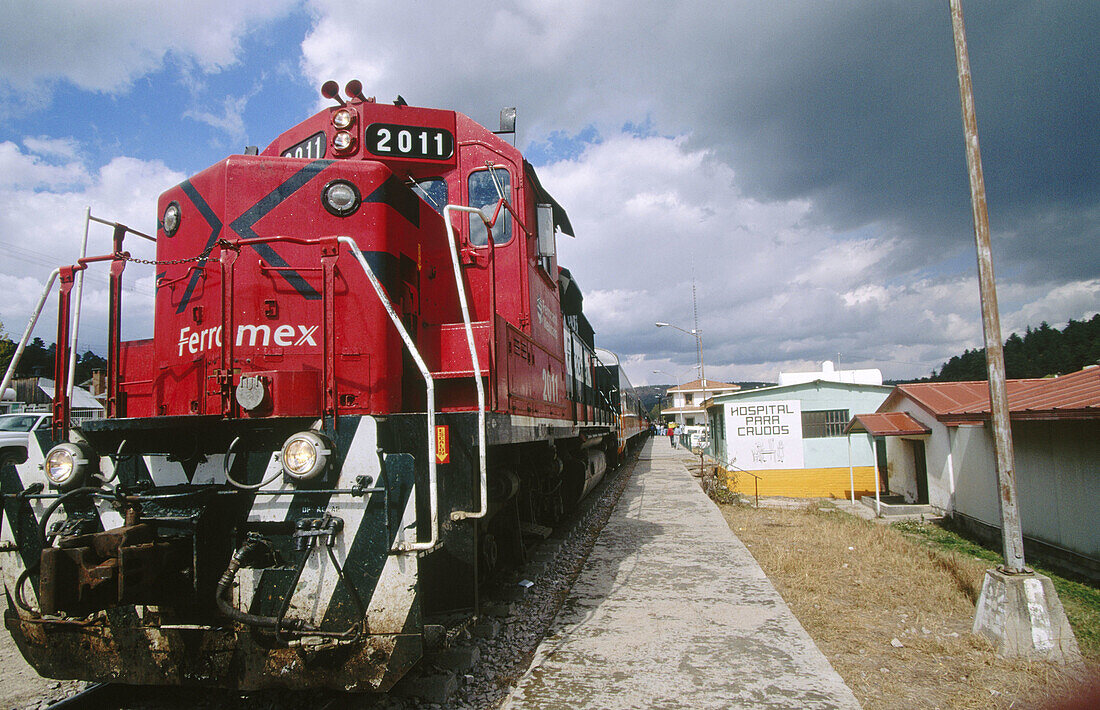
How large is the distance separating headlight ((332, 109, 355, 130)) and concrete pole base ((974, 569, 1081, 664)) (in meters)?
6.02

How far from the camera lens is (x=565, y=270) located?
8.69 metres

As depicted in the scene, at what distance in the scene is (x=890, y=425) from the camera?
54.0 feet

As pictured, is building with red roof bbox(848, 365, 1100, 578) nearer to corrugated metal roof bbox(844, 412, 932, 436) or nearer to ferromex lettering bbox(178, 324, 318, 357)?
corrugated metal roof bbox(844, 412, 932, 436)

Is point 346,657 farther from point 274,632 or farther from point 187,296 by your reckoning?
point 187,296

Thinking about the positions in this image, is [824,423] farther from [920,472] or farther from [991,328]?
[991,328]

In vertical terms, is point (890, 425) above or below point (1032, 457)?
above

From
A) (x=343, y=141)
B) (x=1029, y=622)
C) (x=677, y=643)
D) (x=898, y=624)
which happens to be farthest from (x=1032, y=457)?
(x=343, y=141)

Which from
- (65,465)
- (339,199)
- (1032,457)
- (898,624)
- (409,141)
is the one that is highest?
(409,141)

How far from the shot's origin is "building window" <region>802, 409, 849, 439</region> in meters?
22.5

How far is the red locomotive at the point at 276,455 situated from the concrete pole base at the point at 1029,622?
376 cm

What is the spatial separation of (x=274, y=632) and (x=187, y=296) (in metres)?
2.14

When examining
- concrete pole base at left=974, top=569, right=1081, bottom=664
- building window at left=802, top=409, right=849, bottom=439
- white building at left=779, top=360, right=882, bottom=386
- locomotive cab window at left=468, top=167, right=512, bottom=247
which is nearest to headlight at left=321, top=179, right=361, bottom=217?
locomotive cab window at left=468, top=167, right=512, bottom=247

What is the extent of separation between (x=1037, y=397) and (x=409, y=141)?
32.0 ft

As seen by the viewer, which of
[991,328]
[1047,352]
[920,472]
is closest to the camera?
[991,328]
